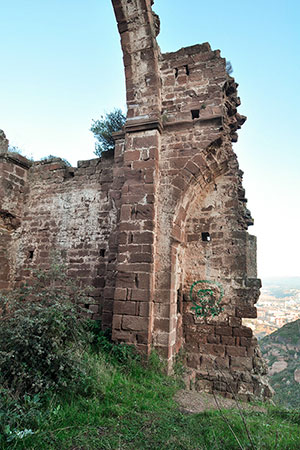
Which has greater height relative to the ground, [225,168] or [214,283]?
[225,168]

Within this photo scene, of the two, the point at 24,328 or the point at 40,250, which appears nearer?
the point at 24,328

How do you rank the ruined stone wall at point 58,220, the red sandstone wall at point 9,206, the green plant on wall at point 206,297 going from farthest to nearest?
the red sandstone wall at point 9,206, the ruined stone wall at point 58,220, the green plant on wall at point 206,297

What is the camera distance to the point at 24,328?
3.44 metres

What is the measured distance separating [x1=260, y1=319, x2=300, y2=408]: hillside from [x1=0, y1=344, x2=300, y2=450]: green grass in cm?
678

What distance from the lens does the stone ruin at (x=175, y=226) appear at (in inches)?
191

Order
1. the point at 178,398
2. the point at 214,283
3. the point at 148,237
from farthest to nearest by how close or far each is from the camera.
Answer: the point at 214,283
the point at 148,237
the point at 178,398

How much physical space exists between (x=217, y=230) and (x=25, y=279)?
15.0 ft

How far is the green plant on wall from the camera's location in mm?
5379

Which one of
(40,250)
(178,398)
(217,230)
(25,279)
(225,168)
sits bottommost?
(178,398)

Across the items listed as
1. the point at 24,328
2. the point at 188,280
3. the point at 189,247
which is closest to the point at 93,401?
the point at 24,328

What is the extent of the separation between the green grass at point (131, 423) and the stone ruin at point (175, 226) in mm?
1101

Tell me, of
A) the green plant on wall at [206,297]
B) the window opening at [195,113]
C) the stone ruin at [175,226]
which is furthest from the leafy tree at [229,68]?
the green plant on wall at [206,297]

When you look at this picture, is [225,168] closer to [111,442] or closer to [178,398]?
[178,398]

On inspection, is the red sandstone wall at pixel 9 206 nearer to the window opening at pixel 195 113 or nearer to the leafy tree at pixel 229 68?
the window opening at pixel 195 113
